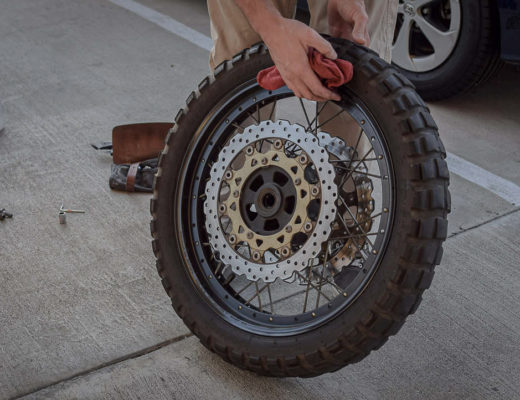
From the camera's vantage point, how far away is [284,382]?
216cm

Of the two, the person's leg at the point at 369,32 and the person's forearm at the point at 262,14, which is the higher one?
the person's forearm at the point at 262,14

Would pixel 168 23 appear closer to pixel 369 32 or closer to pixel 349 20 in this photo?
pixel 369 32

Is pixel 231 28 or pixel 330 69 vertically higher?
pixel 330 69

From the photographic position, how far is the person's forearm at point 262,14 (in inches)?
81.7

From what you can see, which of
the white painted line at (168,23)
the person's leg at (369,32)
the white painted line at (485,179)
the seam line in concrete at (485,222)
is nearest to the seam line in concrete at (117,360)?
the person's leg at (369,32)

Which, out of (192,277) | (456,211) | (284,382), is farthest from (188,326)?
(456,211)

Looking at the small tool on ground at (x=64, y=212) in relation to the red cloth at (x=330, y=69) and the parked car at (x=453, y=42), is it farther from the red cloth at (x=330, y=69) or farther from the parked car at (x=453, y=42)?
the parked car at (x=453, y=42)

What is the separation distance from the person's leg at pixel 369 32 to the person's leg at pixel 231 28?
93 mm

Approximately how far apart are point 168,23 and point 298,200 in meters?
3.62

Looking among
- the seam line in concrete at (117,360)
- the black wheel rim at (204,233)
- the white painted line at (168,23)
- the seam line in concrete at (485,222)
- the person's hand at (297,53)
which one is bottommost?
the white painted line at (168,23)

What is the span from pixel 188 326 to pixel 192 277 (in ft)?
0.50

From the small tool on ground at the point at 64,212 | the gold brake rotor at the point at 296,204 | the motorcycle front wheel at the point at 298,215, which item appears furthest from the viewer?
the small tool on ground at the point at 64,212

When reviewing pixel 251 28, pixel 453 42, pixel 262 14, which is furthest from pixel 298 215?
pixel 453 42

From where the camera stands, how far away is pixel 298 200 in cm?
212
